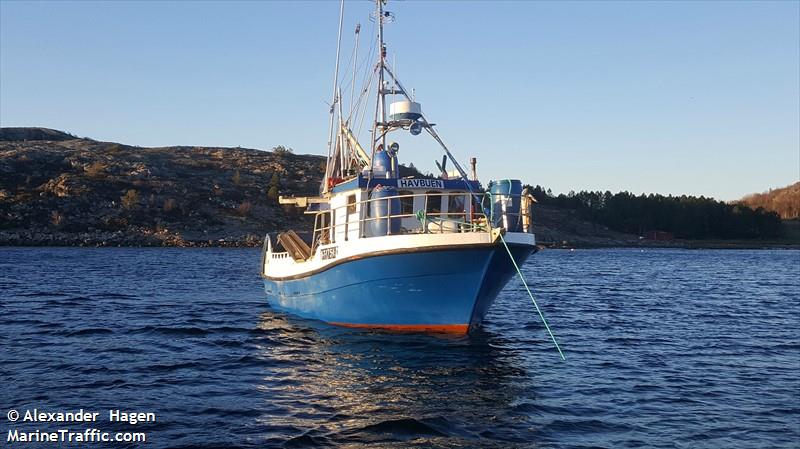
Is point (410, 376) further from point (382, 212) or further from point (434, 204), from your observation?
point (434, 204)

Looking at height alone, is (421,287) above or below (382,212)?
below

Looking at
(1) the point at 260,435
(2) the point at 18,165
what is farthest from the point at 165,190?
(1) the point at 260,435

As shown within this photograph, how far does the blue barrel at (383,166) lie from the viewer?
19.0 metres

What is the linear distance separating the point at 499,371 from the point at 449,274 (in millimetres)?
2813

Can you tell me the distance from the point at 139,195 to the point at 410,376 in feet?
262

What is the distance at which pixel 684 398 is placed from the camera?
39.3 ft

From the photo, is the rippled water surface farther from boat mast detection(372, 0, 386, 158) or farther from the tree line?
the tree line

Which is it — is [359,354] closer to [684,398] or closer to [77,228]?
[684,398]

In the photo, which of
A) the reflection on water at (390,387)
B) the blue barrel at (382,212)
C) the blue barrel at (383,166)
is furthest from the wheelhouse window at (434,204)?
the reflection on water at (390,387)

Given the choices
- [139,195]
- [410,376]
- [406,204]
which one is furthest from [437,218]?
[139,195]

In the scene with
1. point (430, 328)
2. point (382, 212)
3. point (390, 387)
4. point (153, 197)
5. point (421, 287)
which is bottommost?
point (390, 387)

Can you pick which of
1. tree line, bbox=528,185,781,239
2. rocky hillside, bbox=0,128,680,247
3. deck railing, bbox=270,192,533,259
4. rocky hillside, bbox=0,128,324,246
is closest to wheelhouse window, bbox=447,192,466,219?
deck railing, bbox=270,192,533,259

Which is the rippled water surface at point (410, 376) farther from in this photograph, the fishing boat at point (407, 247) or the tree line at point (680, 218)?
the tree line at point (680, 218)

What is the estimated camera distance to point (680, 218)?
129m
